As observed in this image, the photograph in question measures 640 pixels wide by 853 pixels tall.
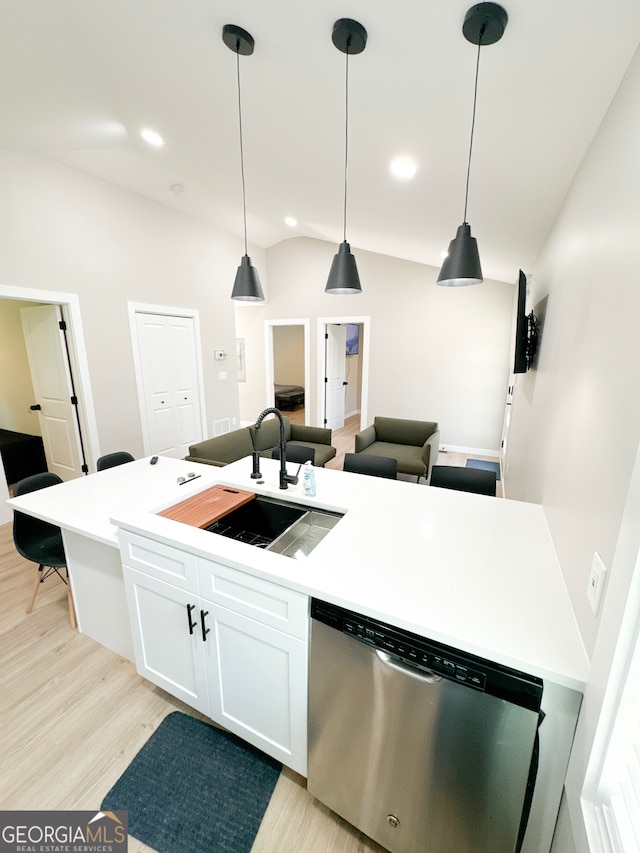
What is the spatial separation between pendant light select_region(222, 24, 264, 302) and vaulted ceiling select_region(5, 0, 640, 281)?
0.03 metres

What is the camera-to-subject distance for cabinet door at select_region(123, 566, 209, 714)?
1435 millimetres

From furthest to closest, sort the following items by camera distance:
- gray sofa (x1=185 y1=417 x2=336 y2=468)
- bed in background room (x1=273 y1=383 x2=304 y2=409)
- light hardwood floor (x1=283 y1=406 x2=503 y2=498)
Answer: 1. bed in background room (x1=273 y1=383 x2=304 y2=409)
2. light hardwood floor (x1=283 y1=406 x2=503 y2=498)
3. gray sofa (x1=185 y1=417 x2=336 y2=468)

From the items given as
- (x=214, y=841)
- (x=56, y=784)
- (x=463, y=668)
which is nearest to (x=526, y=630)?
(x=463, y=668)

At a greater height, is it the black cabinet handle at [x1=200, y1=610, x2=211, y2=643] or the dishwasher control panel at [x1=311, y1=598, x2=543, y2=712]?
the dishwasher control panel at [x1=311, y1=598, x2=543, y2=712]

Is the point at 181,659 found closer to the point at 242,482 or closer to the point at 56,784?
the point at 56,784

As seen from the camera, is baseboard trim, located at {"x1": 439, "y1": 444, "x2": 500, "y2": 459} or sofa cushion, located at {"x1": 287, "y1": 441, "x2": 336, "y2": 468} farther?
baseboard trim, located at {"x1": 439, "y1": 444, "x2": 500, "y2": 459}

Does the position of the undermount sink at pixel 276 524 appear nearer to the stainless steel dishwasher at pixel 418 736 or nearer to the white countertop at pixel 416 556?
the white countertop at pixel 416 556

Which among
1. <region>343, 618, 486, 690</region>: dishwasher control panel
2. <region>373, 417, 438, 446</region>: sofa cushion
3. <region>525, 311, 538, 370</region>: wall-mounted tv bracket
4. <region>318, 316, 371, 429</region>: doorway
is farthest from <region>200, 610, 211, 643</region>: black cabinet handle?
<region>318, 316, 371, 429</region>: doorway

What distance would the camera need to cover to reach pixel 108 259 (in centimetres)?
381

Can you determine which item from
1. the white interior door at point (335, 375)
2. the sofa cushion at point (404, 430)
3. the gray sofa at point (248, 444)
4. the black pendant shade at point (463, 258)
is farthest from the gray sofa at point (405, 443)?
the black pendant shade at point (463, 258)

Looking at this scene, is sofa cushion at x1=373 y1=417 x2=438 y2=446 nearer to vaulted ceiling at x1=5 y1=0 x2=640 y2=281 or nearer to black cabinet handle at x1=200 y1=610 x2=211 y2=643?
vaulted ceiling at x1=5 y1=0 x2=640 y2=281

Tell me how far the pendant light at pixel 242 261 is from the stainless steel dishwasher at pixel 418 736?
6.48 ft

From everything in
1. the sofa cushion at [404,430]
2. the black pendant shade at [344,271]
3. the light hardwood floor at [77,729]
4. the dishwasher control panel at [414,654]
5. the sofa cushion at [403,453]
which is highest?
the black pendant shade at [344,271]

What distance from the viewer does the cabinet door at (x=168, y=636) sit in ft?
4.71
